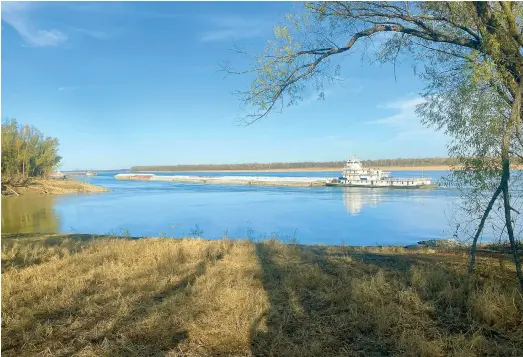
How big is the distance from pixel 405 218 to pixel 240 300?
73.4ft

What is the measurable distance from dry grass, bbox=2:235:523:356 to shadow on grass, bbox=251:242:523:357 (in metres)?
0.01

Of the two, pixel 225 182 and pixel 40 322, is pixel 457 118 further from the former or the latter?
pixel 225 182

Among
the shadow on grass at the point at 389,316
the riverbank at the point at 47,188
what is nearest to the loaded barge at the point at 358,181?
the riverbank at the point at 47,188

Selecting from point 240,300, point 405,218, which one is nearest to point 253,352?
point 240,300

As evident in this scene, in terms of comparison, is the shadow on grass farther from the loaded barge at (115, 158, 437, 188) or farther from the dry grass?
the loaded barge at (115, 158, 437, 188)

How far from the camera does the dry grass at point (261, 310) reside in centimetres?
352

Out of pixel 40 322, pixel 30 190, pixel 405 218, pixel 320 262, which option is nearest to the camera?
pixel 40 322

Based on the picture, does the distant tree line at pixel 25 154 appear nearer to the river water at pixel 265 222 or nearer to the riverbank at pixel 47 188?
the riverbank at pixel 47 188

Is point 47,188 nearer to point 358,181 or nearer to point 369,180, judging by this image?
point 358,181

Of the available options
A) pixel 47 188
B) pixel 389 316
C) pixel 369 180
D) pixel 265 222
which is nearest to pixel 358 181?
pixel 369 180

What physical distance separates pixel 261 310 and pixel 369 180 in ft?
198

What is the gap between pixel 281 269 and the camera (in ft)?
20.2

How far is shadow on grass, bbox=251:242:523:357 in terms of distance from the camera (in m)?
3.43

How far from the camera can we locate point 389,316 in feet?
13.1
